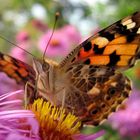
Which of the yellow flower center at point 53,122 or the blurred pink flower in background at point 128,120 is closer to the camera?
the yellow flower center at point 53,122

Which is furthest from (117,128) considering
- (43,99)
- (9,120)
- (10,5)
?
(10,5)

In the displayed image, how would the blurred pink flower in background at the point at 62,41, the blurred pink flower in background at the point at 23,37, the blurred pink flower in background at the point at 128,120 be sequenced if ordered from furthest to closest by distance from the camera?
the blurred pink flower in background at the point at 23,37, the blurred pink flower in background at the point at 62,41, the blurred pink flower in background at the point at 128,120

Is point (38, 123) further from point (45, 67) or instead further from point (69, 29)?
point (69, 29)

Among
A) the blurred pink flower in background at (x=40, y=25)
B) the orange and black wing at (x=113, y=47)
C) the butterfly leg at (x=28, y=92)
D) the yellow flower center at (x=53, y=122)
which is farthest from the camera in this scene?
the blurred pink flower in background at (x=40, y=25)

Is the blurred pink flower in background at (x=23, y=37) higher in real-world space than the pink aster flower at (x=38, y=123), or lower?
higher

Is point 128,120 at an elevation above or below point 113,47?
above

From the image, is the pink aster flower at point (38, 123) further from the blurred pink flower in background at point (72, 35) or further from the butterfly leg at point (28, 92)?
the blurred pink flower in background at point (72, 35)

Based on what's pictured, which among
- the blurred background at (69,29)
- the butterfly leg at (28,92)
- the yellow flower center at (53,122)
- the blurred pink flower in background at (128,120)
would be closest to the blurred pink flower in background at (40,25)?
the blurred background at (69,29)

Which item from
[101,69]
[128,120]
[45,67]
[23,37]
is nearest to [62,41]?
[23,37]
